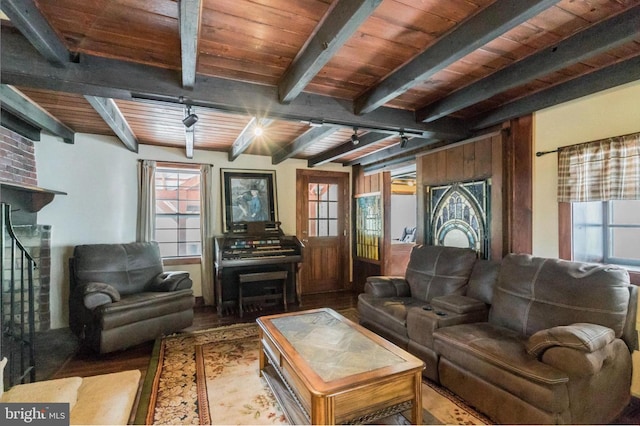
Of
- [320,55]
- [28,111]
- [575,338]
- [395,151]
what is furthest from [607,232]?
[28,111]

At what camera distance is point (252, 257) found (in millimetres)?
4348

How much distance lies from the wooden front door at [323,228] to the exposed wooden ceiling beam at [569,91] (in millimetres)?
2923

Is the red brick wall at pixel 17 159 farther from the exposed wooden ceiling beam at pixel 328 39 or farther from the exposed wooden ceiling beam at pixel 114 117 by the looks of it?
the exposed wooden ceiling beam at pixel 328 39

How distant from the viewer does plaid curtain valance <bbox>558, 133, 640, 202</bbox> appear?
2.16m

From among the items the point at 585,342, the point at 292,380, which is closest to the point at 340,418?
the point at 292,380

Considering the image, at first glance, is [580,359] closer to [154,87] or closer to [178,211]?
[154,87]

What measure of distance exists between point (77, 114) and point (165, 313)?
7.57 feet

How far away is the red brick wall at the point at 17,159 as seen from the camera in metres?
2.89

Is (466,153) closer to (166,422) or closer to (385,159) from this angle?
(385,159)

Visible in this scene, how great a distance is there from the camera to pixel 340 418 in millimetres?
1562

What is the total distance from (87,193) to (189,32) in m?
3.43

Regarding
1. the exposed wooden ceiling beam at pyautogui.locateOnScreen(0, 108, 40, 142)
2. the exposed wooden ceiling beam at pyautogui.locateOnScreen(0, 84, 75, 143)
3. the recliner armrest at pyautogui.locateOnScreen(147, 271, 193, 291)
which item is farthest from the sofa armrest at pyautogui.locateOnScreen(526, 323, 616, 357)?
the exposed wooden ceiling beam at pyautogui.locateOnScreen(0, 108, 40, 142)

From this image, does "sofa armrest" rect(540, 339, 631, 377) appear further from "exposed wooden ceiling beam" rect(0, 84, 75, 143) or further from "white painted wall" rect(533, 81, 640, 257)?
"exposed wooden ceiling beam" rect(0, 84, 75, 143)

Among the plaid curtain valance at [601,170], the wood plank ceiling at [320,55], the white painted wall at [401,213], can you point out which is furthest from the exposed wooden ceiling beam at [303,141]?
the white painted wall at [401,213]
